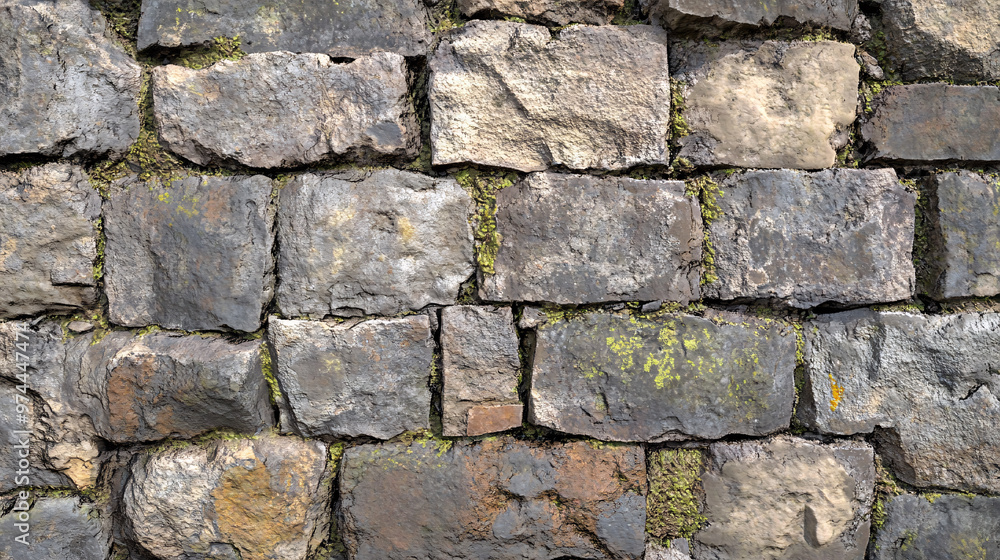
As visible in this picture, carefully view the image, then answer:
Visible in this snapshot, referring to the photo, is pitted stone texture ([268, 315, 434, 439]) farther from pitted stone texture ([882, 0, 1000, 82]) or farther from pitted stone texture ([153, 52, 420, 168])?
pitted stone texture ([882, 0, 1000, 82])

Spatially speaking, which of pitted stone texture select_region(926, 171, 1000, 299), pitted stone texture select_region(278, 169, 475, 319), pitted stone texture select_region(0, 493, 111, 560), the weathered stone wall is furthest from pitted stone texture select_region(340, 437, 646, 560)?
pitted stone texture select_region(926, 171, 1000, 299)

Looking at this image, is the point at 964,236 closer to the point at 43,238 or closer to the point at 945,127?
the point at 945,127

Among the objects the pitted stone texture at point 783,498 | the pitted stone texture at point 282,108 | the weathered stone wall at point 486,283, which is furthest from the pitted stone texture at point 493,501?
the pitted stone texture at point 282,108

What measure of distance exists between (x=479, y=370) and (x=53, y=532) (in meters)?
1.37

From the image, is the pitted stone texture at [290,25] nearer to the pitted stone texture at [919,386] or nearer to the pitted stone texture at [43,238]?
the pitted stone texture at [43,238]

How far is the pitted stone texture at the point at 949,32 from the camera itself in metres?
1.67

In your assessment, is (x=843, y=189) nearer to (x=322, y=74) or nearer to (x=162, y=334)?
(x=322, y=74)

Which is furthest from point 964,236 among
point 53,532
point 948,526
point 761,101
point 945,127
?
point 53,532

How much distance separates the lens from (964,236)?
5.43 ft

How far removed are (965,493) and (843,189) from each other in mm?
1018

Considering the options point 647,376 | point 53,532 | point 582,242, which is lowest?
point 53,532

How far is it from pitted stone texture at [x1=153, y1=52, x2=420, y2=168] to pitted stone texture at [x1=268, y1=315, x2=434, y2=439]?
52cm

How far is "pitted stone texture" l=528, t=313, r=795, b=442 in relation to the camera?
1619mm

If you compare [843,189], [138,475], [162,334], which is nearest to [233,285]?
[162,334]
